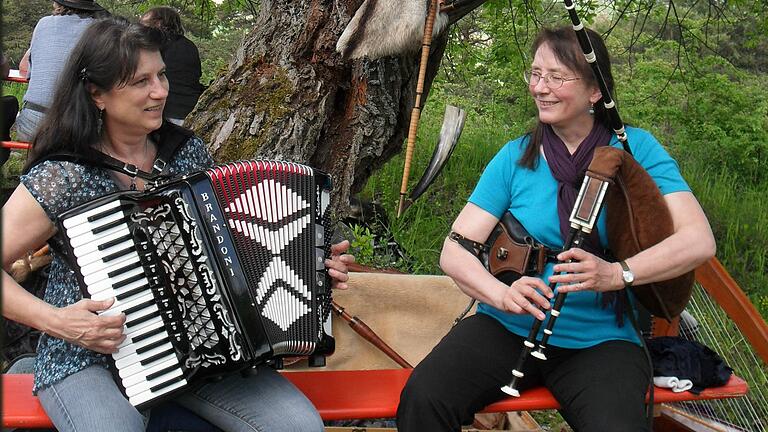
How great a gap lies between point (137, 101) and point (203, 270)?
529 mm

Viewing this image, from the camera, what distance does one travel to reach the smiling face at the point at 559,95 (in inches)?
104

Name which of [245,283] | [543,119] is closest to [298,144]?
[543,119]

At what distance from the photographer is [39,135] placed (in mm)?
2334

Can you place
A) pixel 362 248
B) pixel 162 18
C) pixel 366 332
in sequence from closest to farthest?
pixel 366 332, pixel 362 248, pixel 162 18

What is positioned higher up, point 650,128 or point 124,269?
point 124,269

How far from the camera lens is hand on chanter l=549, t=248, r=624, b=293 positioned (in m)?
2.38

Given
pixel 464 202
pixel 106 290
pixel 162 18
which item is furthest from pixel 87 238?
pixel 464 202

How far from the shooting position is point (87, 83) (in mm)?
2324

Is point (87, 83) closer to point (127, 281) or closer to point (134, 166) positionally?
point (134, 166)

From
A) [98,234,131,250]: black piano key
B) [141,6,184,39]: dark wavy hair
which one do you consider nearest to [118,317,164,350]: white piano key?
[98,234,131,250]: black piano key

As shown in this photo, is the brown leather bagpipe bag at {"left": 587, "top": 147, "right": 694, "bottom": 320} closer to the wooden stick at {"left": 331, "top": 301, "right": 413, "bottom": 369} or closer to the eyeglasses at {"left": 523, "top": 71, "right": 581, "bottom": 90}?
the eyeglasses at {"left": 523, "top": 71, "right": 581, "bottom": 90}

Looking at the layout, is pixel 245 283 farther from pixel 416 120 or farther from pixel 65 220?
pixel 416 120

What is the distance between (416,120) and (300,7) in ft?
2.91

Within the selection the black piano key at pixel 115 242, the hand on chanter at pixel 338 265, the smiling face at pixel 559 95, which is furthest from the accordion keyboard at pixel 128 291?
the smiling face at pixel 559 95
